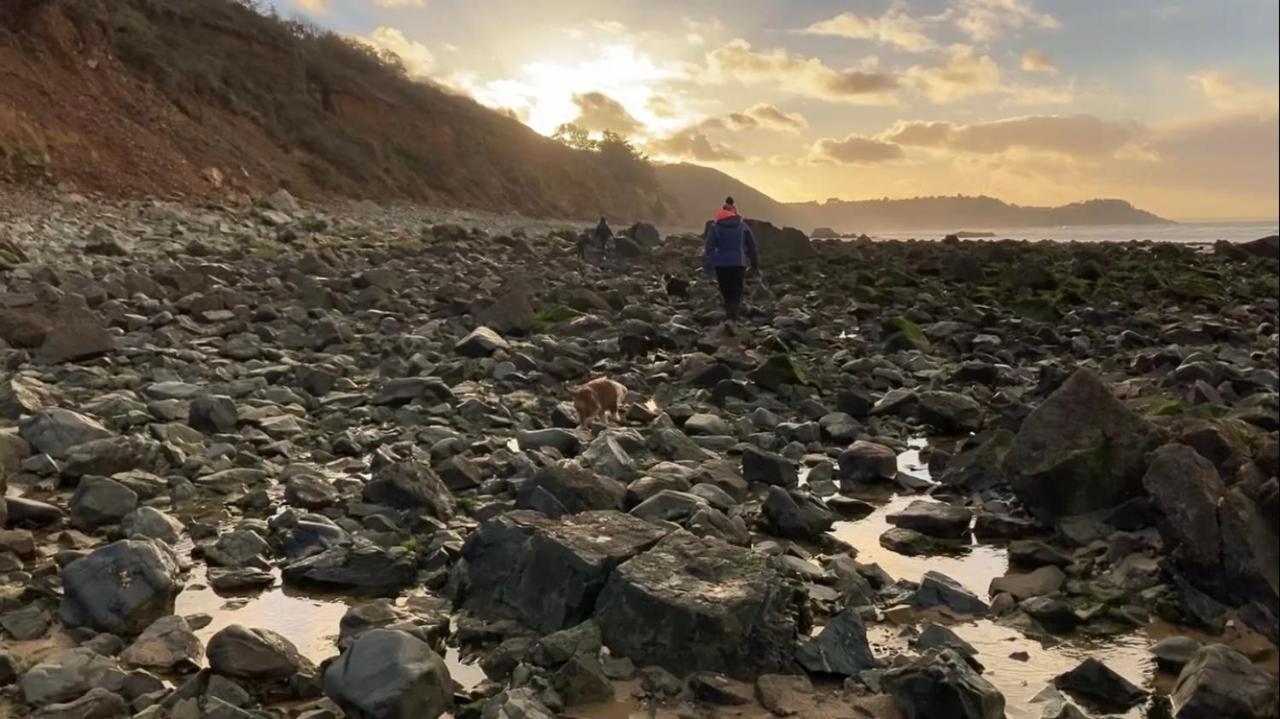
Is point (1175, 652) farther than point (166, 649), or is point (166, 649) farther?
point (1175, 652)

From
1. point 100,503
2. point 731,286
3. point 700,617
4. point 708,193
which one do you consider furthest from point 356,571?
point 708,193

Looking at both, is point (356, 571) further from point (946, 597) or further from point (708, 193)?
point (708, 193)

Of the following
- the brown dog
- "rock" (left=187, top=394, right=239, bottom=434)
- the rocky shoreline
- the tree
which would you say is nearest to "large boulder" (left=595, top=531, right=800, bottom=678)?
the rocky shoreline

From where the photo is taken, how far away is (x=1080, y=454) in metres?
4.93

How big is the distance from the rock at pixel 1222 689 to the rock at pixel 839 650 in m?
0.98

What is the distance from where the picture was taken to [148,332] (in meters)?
9.49

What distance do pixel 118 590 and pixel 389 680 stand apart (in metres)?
1.33

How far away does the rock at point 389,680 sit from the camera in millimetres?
2873

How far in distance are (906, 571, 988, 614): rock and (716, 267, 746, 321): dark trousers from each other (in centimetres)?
926

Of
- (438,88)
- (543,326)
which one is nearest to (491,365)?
(543,326)

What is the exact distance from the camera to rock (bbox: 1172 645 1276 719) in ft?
9.36

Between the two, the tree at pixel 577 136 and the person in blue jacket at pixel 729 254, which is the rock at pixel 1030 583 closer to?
the person in blue jacket at pixel 729 254

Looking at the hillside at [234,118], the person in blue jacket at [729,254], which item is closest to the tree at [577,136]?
the hillside at [234,118]

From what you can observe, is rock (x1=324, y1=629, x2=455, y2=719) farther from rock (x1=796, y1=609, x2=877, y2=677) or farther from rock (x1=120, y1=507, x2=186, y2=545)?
rock (x1=120, y1=507, x2=186, y2=545)
